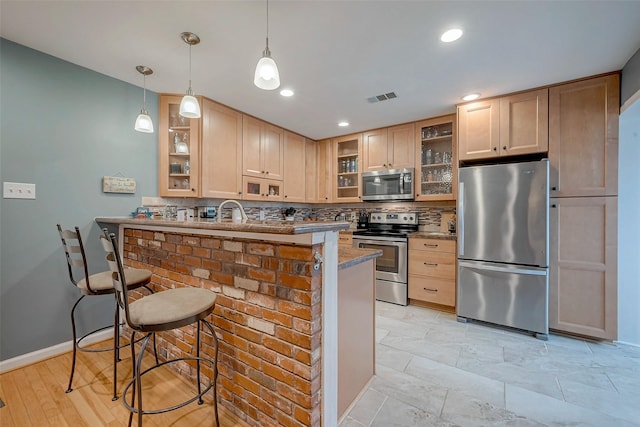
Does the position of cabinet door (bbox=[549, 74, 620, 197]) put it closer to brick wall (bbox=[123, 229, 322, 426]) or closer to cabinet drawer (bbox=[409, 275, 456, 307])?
cabinet drawer (bbox=[409, 275, 456, 307])

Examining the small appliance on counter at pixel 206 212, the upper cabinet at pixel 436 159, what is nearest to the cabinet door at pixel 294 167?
the small appliance on counter at pixel 206 212

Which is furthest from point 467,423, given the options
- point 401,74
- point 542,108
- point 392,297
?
point 542,108

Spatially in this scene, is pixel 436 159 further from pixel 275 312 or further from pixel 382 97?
pixel 275 312

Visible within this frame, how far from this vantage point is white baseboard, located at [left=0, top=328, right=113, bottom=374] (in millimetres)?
1867

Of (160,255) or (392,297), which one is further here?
(392,297)

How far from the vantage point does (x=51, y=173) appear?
6.70ft

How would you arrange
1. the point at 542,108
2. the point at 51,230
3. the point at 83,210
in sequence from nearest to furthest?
1. the point at 51,230
2. the point at 83,210
3. the point at 542,108

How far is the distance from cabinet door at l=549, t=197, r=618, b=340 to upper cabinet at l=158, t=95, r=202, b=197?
11.4ft

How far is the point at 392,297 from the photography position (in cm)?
336

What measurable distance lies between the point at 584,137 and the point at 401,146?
1754mm

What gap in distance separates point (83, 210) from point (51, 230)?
0.24m

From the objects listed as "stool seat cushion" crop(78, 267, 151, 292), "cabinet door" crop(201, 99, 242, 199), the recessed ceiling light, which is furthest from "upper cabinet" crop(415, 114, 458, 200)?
"stool seat cushion" crop(78, 267, 151, 292)

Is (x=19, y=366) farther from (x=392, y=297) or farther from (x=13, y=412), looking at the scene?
(x=392, y=297)

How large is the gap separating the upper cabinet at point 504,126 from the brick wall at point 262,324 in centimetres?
249
